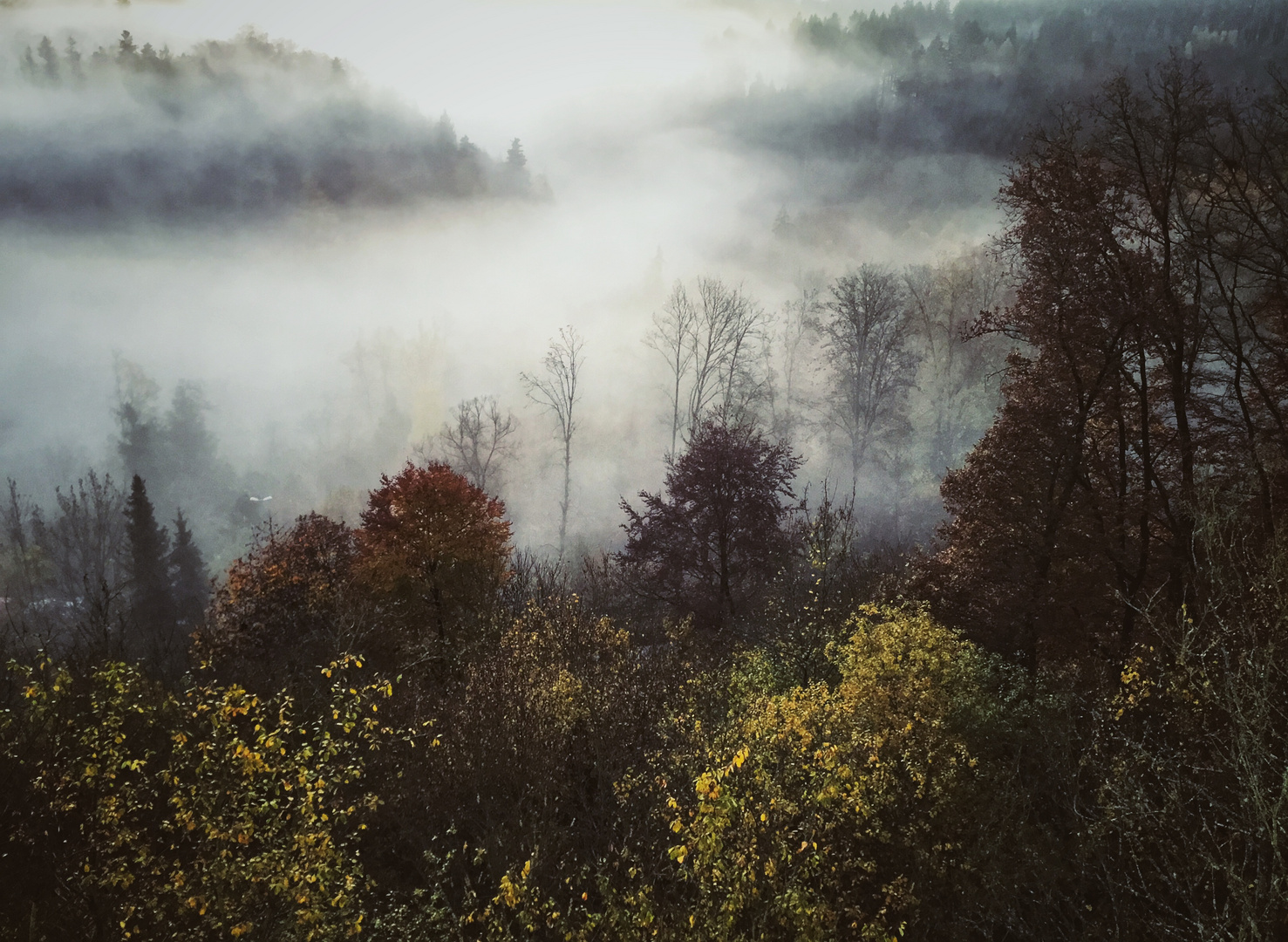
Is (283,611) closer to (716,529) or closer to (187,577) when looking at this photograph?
(716,529)

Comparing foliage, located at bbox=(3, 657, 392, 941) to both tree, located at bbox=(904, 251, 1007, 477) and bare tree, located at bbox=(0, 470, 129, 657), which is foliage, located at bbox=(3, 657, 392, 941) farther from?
bare tree, located at bbox=(0, 470, 129, 657)

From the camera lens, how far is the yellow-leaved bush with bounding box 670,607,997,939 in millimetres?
8055

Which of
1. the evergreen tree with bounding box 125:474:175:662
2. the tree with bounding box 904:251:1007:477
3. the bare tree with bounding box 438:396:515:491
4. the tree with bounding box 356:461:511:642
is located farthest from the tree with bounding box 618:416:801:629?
the evergreen tree with bounding box 125:474:175:662

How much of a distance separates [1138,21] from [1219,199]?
81.0 metres

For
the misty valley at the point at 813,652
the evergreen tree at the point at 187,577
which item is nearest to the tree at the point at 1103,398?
the misty valley at the point at 813,652

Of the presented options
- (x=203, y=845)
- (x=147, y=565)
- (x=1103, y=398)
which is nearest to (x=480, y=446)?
(x=147, y=565)

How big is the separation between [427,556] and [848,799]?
50.4 feet

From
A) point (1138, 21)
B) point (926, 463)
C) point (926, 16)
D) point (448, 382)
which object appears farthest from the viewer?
point (448, 382)

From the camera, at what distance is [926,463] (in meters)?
45.9

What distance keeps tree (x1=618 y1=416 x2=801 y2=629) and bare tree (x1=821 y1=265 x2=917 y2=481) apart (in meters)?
20.1

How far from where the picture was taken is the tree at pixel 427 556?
2109cm

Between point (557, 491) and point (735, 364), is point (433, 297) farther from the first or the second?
point (735, 364)

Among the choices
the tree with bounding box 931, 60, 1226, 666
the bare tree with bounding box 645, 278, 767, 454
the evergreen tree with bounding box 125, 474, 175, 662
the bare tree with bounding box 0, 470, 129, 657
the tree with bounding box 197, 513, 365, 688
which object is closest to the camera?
the tree with bounding box 931, 60, 1226, 666

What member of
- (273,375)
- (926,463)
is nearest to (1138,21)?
(926,463)
